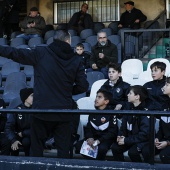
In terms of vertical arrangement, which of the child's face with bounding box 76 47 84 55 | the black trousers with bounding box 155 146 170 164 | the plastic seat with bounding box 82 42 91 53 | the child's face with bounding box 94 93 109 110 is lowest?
the black trousers with bounding box 155 146 170 164

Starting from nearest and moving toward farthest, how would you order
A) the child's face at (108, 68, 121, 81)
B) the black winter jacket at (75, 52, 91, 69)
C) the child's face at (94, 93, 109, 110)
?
1. the child's face at (94, 93, 109, 110)
2. the child's face at (108, 68, 121, 81)
3. the black winter jacket at (75, 52, 91, 69)

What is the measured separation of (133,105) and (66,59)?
67.2 inches

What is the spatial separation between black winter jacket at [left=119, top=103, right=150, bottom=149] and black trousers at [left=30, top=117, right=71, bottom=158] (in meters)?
1.08

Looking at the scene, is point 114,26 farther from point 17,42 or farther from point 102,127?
point 102,127

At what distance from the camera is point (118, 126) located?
8.50 metres

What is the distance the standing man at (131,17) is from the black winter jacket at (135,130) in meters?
7.94

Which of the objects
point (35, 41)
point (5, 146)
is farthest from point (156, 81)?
point (35, 41)

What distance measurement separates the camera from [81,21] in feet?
54.5

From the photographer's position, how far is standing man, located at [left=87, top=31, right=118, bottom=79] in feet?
40.2

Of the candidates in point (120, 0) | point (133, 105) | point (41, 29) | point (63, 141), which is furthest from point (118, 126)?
point (120, 0)

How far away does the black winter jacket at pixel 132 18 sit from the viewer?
52.2 ft

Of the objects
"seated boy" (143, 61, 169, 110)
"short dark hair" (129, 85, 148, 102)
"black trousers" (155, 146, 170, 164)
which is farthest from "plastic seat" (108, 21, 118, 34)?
"black trousers" (155, 146, 170, 164)

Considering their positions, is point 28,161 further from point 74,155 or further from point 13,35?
point 13,35

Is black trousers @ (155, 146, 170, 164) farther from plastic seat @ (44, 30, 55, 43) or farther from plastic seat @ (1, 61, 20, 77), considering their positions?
plastic seat @ (44, 30, 55, 43)
